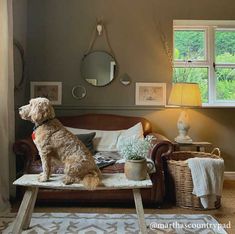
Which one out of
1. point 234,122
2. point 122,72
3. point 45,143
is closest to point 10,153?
point 45,143

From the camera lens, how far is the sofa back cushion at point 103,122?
3693 millimetres

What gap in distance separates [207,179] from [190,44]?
209cm

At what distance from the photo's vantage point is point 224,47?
161 inches

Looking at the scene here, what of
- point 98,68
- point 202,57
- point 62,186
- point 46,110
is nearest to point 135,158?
point 62,186

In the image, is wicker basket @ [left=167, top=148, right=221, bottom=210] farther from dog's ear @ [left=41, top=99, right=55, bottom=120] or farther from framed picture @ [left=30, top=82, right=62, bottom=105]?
framed picture @ [left=30, top=82, right=62, bottom=105]

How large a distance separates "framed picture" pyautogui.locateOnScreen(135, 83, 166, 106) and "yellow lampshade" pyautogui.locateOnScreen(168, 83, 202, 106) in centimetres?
41

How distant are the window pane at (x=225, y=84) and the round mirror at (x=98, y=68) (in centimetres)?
145

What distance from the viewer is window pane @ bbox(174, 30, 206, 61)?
4.10 metres

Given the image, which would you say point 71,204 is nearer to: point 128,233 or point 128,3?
point 128,233

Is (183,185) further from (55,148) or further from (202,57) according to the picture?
(202,57)

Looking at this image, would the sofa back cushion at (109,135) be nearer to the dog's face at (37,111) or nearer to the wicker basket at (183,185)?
the wicker basket at (183,185)

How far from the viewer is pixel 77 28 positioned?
3953mm

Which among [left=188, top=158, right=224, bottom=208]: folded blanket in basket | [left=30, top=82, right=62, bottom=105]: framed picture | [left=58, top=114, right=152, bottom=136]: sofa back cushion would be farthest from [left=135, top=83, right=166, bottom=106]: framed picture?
[left=188, top=158, right=224, bottom=208]: folded blanket in basket

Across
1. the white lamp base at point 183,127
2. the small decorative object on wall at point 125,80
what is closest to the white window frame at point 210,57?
the white lamp base at point 183,127
